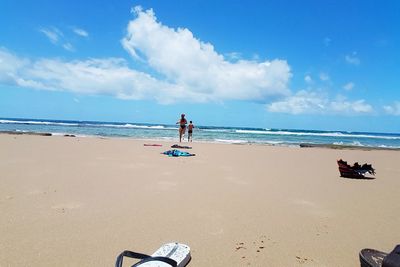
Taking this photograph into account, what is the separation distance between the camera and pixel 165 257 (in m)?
2.59

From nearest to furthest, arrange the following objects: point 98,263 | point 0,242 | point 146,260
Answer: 1. point 146,260
2. point 98,263
3. point 0,242

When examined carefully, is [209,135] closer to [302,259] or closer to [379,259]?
[302,259]

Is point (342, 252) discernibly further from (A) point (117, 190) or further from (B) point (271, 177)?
(B) point (271, 177)

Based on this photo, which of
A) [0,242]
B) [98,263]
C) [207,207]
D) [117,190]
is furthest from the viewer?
[117,190]

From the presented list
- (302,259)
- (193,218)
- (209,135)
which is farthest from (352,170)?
(209,135)

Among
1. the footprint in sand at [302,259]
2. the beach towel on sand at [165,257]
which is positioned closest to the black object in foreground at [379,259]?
the footprint in sand at [302,259]

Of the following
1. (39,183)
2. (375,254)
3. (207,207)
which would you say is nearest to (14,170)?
(39,183)

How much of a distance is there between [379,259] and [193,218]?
220 cm

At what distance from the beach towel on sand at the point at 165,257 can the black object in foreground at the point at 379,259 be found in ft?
5.07

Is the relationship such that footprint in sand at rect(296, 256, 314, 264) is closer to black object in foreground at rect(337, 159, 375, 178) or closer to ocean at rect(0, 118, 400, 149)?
black object in foreground at rect(337, 159, 375, 178)

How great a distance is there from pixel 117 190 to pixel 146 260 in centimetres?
306

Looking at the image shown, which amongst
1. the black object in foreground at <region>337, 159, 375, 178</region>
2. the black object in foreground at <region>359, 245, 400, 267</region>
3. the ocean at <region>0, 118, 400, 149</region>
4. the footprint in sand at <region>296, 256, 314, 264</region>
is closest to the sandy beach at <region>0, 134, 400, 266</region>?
the footprint in sand at <region>296, 256, 314, 264</region>

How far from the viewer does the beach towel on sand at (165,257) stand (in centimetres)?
252

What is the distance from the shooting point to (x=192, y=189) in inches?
229
